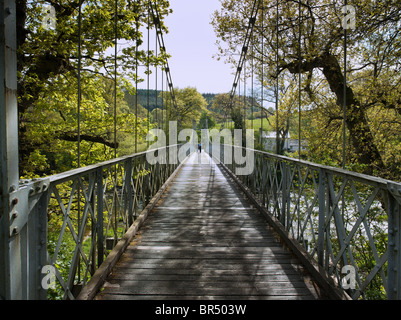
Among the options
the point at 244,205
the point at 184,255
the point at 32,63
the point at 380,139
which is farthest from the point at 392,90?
the point at 32,63

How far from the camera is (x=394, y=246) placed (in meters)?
1.26

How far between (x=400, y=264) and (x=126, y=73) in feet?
19.5

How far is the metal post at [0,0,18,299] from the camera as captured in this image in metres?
1.02

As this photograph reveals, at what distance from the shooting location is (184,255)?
7.97ft

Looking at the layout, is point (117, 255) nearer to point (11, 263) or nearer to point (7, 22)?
point (11, 263)

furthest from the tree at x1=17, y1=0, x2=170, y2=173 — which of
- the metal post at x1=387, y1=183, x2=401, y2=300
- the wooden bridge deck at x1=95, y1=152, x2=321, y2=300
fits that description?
the metal post at x1=387, y1=183, x2=401, y2=300

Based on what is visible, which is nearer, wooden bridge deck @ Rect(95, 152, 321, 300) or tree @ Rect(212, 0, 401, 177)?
wooden bridge deck @ Rect(95, 152, 321, 300)

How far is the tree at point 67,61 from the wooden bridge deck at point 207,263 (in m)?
1.82

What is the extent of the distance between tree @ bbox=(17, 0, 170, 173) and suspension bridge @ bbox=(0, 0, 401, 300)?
1927 millimetres

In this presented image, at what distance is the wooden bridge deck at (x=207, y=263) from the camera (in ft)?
6.06

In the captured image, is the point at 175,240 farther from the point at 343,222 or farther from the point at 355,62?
the point at 355,62

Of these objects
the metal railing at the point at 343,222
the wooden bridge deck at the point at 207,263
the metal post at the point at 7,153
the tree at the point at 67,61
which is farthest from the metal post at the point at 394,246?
the tree at the point at 67,61

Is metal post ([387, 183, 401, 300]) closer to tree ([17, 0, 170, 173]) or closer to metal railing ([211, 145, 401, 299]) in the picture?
metal railing ([211, 145, 401, 299])

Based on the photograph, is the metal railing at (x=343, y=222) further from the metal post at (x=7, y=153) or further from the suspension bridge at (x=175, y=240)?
the metal post at (x=7, y=153)
